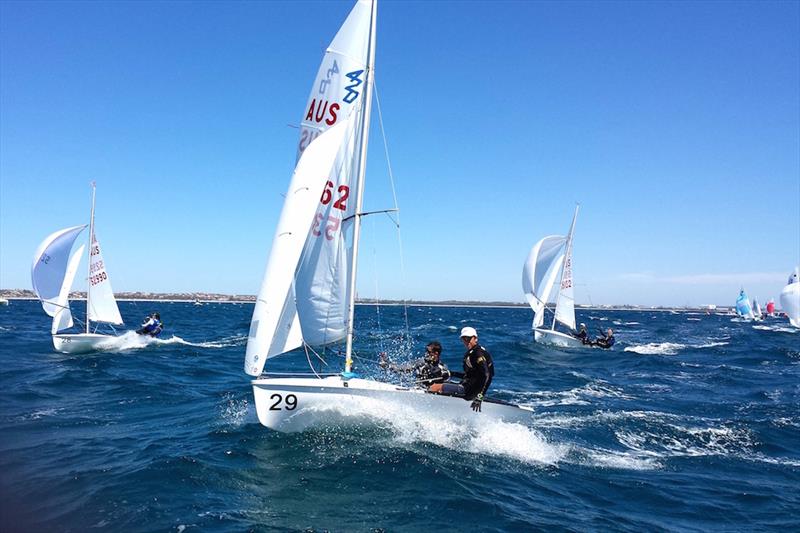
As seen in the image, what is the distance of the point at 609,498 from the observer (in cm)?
743

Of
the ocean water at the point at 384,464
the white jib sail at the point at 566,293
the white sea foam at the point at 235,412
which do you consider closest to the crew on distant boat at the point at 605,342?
the white jib sail at the point at 566,293

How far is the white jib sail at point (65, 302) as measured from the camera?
2097 cm

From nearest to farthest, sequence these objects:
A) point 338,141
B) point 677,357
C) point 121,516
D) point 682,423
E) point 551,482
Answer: point 121,516
point 551,482
point 338,141
point 682,423
point 677,357

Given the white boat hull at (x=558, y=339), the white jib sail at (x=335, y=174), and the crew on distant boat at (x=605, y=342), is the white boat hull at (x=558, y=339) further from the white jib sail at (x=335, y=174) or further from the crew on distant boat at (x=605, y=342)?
the white jib sail at (x=335, y=174)

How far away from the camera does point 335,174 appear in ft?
31.4

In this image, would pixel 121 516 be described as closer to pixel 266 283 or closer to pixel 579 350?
pixel 266 283

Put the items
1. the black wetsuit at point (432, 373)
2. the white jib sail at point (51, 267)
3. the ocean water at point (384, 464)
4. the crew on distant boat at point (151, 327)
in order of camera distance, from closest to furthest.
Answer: the ocean water at point (384, 464), the black wetsuit at point (432, 373), the white jib sail at point (51, 267), the crew on distant boat at point (151, 327)

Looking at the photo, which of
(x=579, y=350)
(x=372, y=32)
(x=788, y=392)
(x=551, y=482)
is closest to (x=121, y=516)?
(x=551, y=482)

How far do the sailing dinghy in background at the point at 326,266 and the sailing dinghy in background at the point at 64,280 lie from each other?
633 inches

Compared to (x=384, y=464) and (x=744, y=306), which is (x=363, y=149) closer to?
(x=384, y=464)

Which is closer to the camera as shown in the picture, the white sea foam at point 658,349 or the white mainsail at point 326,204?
the white mainsail at point 326,204

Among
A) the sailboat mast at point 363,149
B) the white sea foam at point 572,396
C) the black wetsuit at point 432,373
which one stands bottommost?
the white sea foam at point 572,396

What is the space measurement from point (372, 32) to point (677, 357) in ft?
82.7

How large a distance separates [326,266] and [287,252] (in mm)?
1052
